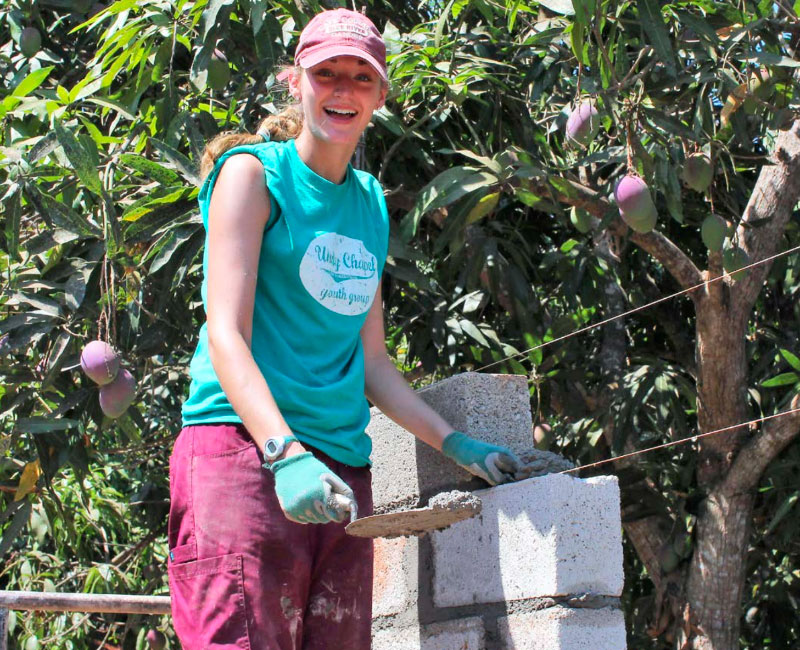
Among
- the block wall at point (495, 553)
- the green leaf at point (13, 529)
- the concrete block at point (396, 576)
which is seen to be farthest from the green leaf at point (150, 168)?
the green leaf at point (13, 529)

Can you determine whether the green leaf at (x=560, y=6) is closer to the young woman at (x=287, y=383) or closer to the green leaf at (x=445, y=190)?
the green leaf at (x=445, y=190)

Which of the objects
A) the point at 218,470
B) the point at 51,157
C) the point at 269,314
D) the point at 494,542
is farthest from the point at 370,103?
the point at 51,157

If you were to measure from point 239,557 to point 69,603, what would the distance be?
0.92m

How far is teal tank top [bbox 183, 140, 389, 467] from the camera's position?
1970 mm

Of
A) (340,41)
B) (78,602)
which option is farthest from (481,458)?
(78,602)

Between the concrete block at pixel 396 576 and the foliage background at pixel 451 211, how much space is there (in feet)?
2.74

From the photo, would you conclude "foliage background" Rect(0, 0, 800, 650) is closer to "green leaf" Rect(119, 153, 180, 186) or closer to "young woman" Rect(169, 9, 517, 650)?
"green leaf" Rect(119, 153, 180, 186)

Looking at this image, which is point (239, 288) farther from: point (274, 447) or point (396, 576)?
point (396, 576)

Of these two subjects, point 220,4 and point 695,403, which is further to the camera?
point 695,403

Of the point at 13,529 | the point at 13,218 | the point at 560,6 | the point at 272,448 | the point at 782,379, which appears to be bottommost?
the point at 272,448

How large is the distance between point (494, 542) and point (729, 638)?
1.80 m

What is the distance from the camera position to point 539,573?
7.47 feet

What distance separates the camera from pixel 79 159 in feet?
9.67

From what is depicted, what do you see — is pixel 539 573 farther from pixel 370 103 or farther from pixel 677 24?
pixel 677 24
